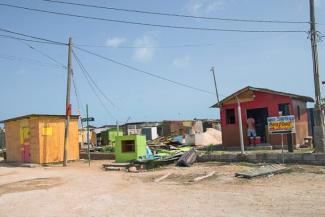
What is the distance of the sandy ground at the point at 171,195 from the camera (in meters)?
9.34

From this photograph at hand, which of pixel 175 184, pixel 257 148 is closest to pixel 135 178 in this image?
pixel 175 184

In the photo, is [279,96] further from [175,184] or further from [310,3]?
[175,184]

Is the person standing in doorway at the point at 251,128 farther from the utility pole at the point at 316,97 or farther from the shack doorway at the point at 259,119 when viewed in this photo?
the utility pole at the point at 316,97

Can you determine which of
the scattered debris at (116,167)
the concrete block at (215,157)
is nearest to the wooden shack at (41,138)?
the scattered debris at (116,167)

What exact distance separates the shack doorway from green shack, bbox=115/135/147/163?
24.3 ft

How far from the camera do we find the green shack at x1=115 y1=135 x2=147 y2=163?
69.7ft

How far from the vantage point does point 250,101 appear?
2503cm

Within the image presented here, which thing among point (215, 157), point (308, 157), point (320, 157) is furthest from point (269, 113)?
point (320, 157)

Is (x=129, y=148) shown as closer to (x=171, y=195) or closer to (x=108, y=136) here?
(x=171, y=195)

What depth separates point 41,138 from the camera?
2428cm

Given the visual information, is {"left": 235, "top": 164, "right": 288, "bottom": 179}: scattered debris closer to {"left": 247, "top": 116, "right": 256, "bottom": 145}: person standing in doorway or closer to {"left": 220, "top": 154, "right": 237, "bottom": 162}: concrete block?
{"left": 220, "top": 154, "right": 237, "bottom": 162}: concrete block

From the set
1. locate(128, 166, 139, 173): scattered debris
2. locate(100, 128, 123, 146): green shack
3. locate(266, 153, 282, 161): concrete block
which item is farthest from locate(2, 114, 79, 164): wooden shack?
locate(100, 128, 123, 146): green shack

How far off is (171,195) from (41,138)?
14.7m

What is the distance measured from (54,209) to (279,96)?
655 inches
